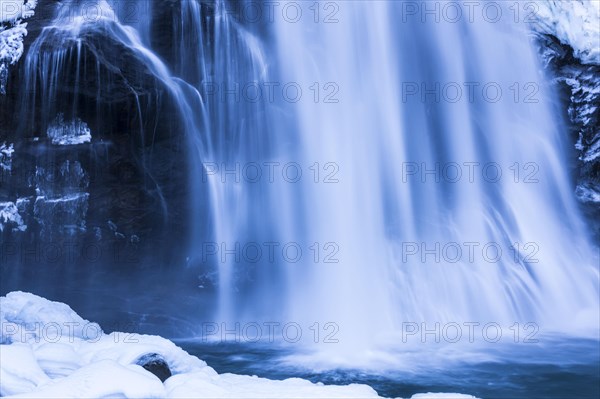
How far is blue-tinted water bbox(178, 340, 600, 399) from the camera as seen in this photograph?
6.15 m

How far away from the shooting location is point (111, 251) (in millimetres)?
9852

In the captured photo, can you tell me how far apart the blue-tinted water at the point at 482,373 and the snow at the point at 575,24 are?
226 inches

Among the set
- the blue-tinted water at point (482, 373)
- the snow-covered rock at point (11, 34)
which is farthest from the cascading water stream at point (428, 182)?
the snow-covered rock at point (11, 34)

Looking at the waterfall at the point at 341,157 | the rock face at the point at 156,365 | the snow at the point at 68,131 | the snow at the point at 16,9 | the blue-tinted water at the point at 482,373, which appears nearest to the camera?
the rock face at the point at 156,365

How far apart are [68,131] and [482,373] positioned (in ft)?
23.5

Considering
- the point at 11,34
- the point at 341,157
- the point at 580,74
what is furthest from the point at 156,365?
the point at 580,74

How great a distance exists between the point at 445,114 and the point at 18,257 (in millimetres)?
7863

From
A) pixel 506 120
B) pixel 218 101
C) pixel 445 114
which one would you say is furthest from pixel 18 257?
pixel 506 120

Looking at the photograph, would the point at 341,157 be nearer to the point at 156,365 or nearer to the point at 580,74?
the point at 580,74

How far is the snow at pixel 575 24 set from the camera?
10.9m

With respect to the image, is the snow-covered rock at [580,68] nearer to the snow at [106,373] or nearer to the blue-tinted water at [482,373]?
the blue-tinted water at [482,373]

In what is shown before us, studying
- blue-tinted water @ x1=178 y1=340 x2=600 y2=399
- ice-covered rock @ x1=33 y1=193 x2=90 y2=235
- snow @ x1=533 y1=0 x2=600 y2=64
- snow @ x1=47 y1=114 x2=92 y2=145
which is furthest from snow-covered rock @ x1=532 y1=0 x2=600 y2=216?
ice-covered rock @ x1=33 y1=193 x2=90 y2=235

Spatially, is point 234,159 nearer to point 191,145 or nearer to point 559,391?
point 191,145

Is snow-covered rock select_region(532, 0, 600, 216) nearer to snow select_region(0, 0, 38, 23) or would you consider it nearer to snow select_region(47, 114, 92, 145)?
snow select_region(47, 114, 92, 145)
